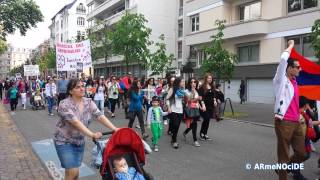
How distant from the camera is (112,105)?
18.3m

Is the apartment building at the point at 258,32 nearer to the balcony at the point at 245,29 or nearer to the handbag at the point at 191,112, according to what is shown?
the balcony at the point at 245,29

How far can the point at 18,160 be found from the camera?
8.99m

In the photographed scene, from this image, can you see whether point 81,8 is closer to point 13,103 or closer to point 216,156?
point 13,103

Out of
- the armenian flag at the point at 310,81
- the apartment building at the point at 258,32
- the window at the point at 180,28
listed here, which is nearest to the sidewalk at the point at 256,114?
the apartment building at the point at 258,32

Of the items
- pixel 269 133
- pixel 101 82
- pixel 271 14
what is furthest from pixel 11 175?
pixel 271 14

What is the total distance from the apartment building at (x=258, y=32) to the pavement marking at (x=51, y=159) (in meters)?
19.9

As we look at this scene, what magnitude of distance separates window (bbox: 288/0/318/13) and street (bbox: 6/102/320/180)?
15.1 m

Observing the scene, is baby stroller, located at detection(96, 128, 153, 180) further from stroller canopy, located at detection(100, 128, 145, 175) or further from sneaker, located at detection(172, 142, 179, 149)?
sneaker, located at detection(172, 142, 179, 149)

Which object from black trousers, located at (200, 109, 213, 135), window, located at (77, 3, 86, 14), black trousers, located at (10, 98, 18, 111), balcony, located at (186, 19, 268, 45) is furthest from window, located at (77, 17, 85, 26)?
black trousers, located at (200, 109, 213, 135)

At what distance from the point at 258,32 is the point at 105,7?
112ft

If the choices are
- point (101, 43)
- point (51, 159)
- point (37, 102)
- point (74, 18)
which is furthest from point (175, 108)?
point (74, 18)

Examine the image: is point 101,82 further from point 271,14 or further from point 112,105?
point 271,14

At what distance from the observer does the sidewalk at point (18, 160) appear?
7.69 metres

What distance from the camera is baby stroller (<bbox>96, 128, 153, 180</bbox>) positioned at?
512 cm
